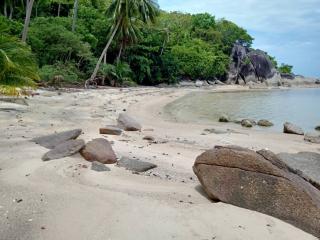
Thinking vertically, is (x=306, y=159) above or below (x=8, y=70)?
below

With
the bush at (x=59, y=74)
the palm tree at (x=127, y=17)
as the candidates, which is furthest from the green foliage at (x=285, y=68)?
the bush at (x=59, y=74)

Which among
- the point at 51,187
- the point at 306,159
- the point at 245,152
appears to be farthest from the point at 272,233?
the point at 306,159

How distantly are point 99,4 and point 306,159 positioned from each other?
48957mm

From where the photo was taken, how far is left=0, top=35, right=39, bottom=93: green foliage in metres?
10.1

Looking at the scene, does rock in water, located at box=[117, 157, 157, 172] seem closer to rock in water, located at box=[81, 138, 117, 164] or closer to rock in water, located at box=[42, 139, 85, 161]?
rock in water, located at box=[81, 138, 117, 164]

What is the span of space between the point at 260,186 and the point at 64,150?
13.0 feet

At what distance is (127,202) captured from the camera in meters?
5.54

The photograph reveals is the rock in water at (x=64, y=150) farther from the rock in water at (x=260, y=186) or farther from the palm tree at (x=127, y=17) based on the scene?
the palm tree at (x=127, y=17)

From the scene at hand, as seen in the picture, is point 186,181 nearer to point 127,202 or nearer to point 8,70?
point 127,202

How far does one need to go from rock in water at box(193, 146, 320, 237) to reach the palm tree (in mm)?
29643

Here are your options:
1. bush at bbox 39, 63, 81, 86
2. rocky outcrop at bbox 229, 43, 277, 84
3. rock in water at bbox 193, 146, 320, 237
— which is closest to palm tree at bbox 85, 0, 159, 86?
bush at bbox 39, 63, 81, 86

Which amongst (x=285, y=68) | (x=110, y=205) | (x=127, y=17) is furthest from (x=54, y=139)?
(x=285, y=68)

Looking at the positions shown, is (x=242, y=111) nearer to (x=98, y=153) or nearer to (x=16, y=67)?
(x=16, y=67)

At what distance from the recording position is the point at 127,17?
36.1 meters
